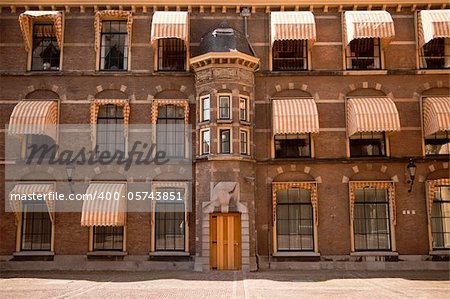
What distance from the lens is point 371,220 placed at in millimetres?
20938

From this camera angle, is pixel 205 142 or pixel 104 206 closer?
pixel 104 206

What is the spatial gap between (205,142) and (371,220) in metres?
7.89

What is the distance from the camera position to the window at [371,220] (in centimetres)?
2081

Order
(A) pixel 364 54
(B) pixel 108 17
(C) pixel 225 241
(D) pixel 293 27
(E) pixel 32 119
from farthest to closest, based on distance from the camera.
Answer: (A) pixel 364 54, (B) pixel 108 17, (D) pixel 293 27, (E) pixel 32 119, (C) pixel 225 241

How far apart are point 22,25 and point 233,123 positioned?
1019 cm

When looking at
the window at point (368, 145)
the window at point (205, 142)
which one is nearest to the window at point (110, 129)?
the window at point (205, 142)

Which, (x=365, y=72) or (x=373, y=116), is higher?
(x=365, y=72)

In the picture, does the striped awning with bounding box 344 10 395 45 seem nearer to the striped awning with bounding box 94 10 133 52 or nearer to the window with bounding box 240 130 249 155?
the window with bounding box 240 130 249 155

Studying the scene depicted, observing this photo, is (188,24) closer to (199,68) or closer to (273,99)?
(199,68)

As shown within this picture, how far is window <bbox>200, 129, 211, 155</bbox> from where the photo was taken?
67.3ft

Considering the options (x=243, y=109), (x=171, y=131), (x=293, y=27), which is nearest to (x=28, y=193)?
(x=171, y=131)

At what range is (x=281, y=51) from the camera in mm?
22000

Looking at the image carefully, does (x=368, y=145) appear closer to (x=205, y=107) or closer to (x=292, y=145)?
(x=292, y=145)

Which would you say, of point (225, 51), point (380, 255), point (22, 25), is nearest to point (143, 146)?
point (225, 51)
